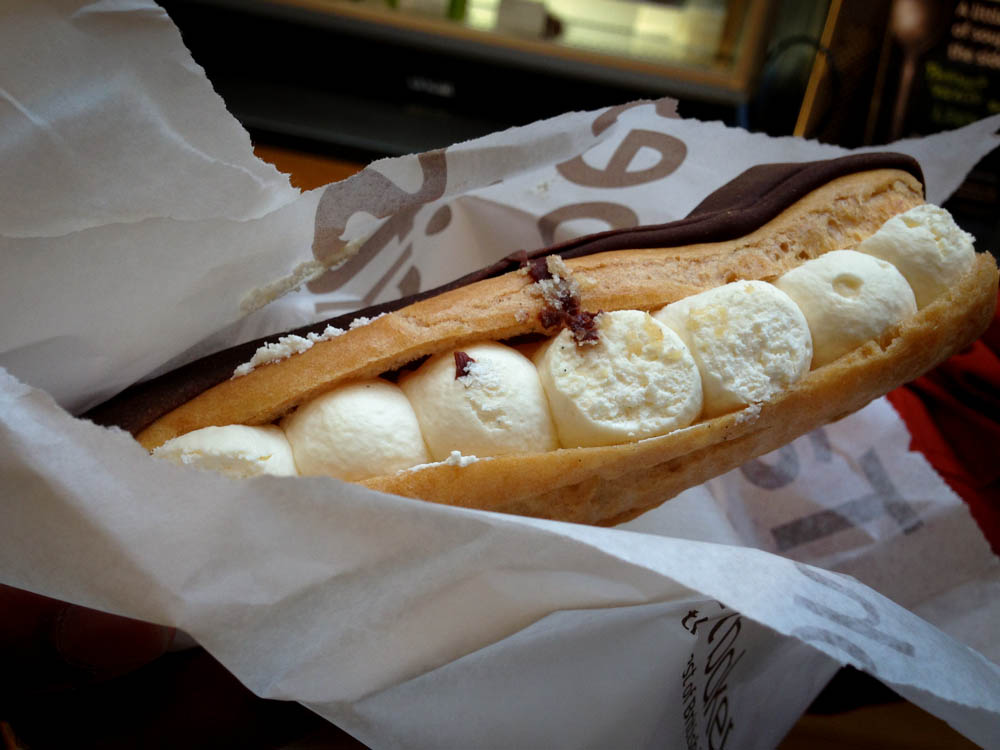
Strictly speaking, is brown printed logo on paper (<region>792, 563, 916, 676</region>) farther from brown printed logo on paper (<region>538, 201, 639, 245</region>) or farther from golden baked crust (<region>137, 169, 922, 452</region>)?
brown printed logo on paper (<region>538, 201, 639, 245</region>)

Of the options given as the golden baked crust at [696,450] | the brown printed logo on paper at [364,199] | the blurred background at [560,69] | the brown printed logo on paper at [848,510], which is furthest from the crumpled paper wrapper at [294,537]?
the blurred background at [560,69]

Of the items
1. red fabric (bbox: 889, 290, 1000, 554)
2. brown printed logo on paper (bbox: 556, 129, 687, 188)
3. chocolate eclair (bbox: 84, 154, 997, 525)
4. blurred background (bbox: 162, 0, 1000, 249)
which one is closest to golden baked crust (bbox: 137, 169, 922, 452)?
chocolate eclair (bbox: 84, 154, 997, 525)

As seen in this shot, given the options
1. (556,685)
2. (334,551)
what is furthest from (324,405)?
(556,685)

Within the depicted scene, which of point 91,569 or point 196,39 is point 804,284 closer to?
point 91,569

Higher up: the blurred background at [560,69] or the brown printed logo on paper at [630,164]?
the brown printed logo on paper at [630,164]

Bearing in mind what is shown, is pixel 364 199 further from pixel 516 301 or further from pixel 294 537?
pixel 294 537

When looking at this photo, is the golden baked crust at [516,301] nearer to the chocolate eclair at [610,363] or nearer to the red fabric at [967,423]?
the chocolate eclair at [610,363]

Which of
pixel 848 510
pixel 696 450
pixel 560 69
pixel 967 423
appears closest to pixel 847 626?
pixel 696 450
